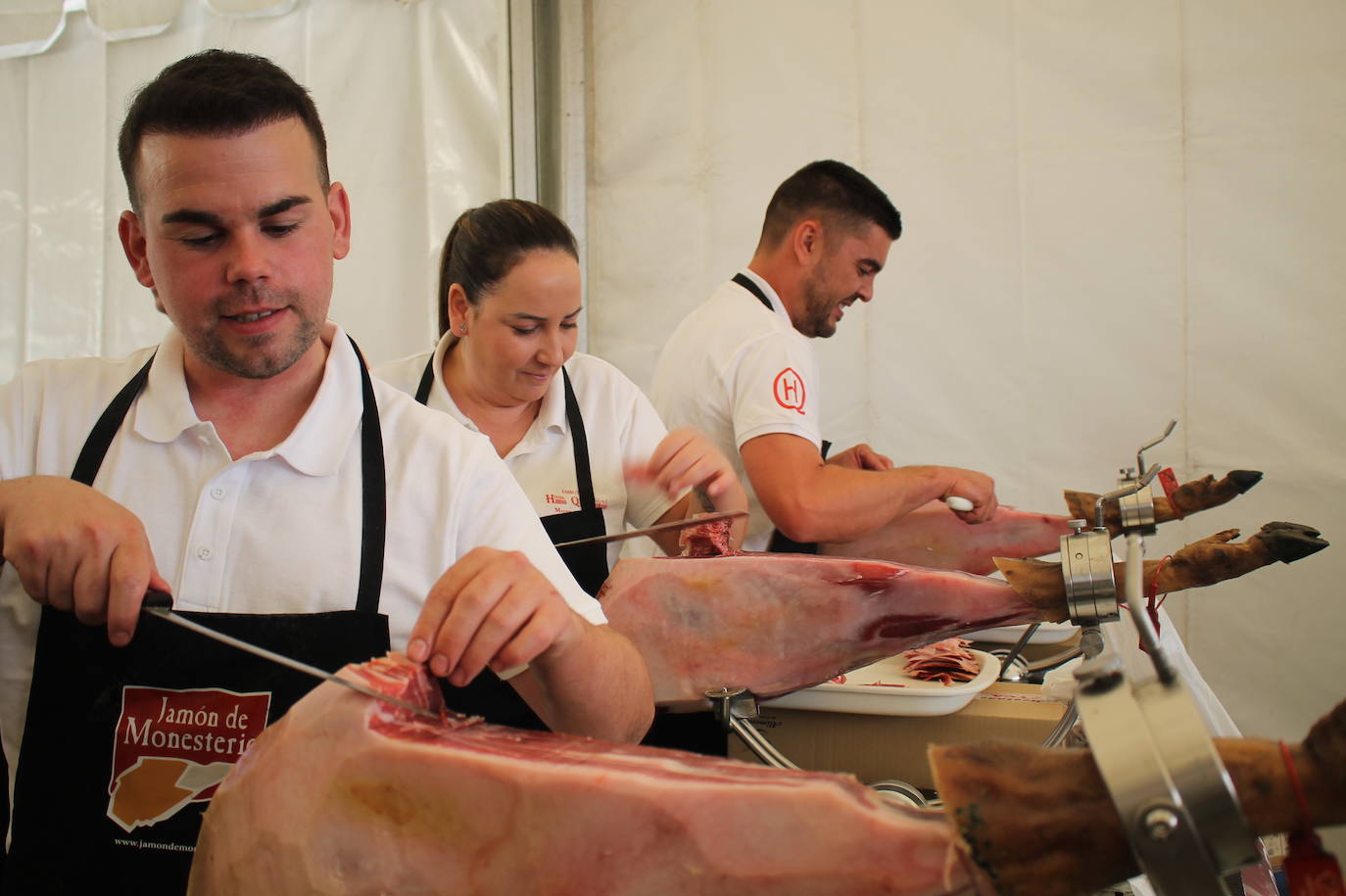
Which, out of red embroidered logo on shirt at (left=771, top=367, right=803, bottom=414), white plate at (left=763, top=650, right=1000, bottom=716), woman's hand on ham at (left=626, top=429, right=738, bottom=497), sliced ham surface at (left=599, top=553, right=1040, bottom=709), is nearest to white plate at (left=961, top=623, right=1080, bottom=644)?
white plate at (left=763, top=650, right=1000, bottom=716)

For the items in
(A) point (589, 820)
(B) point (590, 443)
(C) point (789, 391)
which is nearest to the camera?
(A) point (589, 820)

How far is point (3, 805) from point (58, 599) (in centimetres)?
35

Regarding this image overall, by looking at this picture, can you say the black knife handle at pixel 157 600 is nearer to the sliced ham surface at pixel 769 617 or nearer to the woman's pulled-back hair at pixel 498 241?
the sliced ham surface at pixel 769 617

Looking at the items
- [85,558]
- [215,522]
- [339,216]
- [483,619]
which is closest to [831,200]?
[339,216]

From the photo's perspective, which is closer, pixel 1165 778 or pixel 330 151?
pixel 1165 778

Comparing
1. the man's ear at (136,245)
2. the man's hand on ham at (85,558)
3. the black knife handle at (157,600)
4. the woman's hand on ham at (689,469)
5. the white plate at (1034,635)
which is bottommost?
the white plate at (1034,635)

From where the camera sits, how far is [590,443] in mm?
2232

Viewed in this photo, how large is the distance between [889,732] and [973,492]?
0.79m

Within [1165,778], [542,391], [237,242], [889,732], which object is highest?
[237,242]

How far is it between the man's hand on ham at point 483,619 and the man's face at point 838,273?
1.88m

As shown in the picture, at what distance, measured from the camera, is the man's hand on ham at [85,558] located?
39.0 inches

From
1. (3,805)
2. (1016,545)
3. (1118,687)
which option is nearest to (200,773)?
(3,805)

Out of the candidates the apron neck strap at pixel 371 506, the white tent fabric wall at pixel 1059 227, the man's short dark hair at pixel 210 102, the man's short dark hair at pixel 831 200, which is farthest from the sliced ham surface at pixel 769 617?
the white tent fabric wall at pixel 1059 227

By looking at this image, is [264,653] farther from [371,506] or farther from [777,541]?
[777,541]
